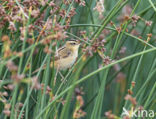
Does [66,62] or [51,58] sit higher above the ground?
[51,58]

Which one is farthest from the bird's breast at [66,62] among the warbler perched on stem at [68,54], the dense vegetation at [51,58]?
the dense vegetation at [51,58]

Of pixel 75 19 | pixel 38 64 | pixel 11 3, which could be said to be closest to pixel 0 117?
pixel 38 64

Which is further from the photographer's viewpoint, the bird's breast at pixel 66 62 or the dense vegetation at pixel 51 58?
the bird's breast at pixel 66 62

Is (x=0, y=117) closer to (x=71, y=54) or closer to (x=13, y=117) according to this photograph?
(x=13, y=117)

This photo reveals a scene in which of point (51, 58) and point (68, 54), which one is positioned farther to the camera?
point (68, 54)

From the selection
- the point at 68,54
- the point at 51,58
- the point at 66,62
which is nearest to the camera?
the point at 51,58

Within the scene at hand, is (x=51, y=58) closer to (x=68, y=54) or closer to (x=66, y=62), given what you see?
(x=66, y=62)

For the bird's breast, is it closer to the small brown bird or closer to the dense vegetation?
the small brown bird

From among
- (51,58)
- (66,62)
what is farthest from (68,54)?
(51,58)

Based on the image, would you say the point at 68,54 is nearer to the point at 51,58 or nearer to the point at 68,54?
the point at 68,54

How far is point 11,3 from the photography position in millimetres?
2436

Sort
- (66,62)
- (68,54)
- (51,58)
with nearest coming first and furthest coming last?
(51,58) < (66,62) < (68,54)

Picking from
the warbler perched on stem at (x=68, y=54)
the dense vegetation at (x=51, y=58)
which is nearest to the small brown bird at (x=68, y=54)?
the warbler perched on stem at (x=68, y=54)

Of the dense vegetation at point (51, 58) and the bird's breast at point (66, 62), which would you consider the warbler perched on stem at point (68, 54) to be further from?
the dense vegetation at point (51, 58)
